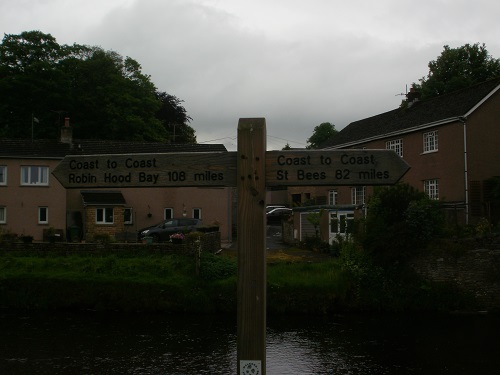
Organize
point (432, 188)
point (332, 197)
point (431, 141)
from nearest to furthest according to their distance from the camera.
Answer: point (432, 188), point (431, 141), point (332, 197)

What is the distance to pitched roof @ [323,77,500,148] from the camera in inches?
1315

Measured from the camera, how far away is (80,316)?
2206 centimetres

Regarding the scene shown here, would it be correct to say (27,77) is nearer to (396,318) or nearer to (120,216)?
(120,216)

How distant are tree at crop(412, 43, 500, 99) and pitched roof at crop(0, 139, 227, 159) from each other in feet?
72.0

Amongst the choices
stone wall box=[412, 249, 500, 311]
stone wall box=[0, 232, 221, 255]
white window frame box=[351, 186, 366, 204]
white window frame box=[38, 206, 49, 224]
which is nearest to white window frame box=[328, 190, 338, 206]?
white window frame box=[351, 186, 366, 204]

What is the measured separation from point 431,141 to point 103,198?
21430mm

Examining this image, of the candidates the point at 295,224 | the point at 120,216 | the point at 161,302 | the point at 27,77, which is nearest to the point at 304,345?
the point at 161,302

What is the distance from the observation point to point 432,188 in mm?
34688

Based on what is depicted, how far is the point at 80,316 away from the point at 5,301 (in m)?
4.05

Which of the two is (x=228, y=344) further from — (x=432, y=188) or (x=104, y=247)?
(x=432, y=188)

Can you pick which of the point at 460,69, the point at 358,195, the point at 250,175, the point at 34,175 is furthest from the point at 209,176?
the point at 460,69

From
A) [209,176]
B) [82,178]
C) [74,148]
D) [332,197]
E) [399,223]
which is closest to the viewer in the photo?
[209,176]

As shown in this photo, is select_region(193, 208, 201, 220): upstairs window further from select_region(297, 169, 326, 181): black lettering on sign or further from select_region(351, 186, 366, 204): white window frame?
select_region(297, 169, 326, 181): black lettering on sign

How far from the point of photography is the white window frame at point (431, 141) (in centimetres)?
3456
